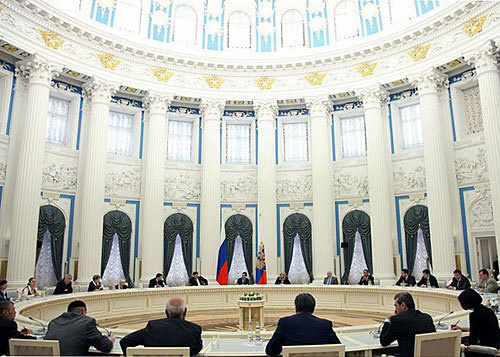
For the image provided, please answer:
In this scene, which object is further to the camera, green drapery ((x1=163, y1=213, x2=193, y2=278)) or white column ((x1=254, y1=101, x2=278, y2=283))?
white column ((x1=254, y1=101, x2=278, y2=283))

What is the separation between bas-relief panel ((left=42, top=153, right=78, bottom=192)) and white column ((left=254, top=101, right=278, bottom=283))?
7.41 metres

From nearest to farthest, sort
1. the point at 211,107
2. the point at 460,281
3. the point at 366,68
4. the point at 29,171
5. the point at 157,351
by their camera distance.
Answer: the point at 157,351 → the point at 460,281 → the point at 29,171 → the point at 366,68 → the point at 211,107

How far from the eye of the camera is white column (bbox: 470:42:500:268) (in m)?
12.6

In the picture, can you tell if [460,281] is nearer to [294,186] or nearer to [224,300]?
[224,300]

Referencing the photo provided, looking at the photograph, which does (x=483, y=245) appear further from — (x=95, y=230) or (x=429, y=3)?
(x=95, y=230)

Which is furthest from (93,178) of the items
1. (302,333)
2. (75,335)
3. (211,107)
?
(302,333)

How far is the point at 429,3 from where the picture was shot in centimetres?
1525

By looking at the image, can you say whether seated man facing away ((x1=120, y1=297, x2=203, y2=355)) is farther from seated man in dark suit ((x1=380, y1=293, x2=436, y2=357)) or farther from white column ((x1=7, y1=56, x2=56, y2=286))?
white column ((x1=7, y1=56, x2=56, y2=286))

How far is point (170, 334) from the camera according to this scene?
3.38 meters

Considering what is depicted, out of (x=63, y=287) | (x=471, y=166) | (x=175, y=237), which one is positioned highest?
(x=471, y=166)

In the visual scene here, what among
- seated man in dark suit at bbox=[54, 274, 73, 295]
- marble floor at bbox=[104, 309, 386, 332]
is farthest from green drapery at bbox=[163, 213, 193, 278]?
seated man in dark suit at bbox=[54, 274, 73, 295]

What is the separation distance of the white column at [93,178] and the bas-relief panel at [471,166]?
13.2 metres

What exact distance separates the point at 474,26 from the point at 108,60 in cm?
1322

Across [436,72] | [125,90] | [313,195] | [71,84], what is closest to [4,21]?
[71,84]
